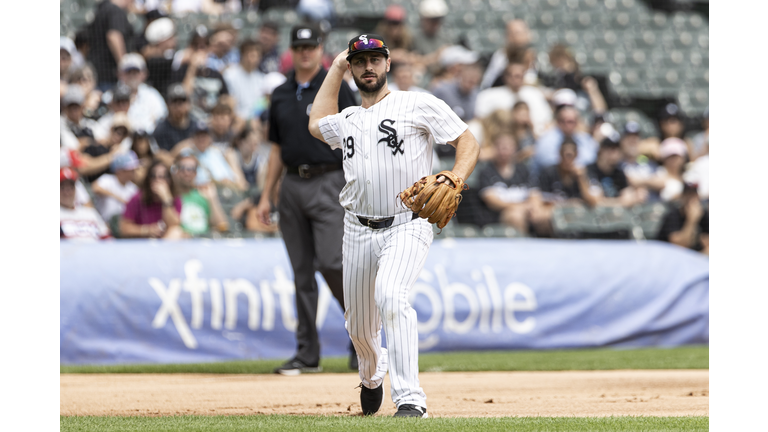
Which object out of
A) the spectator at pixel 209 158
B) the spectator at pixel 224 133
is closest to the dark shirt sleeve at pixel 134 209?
the spectator at pixel 209 158

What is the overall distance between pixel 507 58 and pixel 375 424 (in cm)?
886

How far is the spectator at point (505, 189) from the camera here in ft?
31.2

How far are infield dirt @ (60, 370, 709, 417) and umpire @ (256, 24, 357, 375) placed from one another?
0.42 metres

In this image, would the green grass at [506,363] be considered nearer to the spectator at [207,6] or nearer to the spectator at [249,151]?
the spectator at [249,151]

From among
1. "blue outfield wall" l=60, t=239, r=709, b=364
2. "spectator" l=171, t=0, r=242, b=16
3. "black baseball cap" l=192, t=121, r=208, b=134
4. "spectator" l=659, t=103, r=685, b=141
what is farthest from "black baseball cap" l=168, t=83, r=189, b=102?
"spectator" l=659, t=103, r=685, b=141

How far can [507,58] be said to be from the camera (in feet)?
38.3

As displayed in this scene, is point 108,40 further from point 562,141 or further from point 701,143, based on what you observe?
point 701,143

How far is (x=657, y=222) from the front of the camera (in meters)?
9.95

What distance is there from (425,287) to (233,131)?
3.24 m

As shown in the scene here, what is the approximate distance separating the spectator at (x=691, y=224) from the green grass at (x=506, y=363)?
211cm

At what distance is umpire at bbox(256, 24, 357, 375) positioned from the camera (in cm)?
574

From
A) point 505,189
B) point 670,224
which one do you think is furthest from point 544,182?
point 670,224
